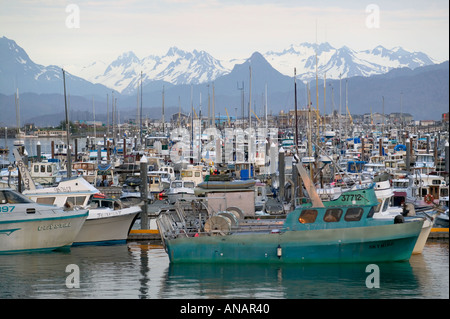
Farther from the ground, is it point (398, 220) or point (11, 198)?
point (11, 198)

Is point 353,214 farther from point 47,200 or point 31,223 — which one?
point 47,200

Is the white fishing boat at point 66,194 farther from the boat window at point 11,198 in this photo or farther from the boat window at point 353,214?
the boat window at point 353,214

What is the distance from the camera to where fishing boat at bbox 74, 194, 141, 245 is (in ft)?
98.8

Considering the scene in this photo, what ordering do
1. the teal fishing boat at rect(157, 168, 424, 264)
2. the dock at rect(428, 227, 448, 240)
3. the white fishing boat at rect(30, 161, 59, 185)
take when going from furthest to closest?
the white fishing boat at rect(30, 161, 59, 185) → the dock at rect(428, 227, 448, 240) → the teal fishing boat at rect(157, 168, 424, 264)

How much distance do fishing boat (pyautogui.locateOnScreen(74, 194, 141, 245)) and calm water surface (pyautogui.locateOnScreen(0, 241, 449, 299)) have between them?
2.40 meters

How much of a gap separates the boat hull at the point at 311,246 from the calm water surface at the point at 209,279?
26cm

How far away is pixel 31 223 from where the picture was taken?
27.7 m

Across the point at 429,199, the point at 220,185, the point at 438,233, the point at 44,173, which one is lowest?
the point at 438,233

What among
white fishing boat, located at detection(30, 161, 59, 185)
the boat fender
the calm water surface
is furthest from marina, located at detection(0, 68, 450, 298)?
white fishing boat, located at detection(30, 161, 59, 185)

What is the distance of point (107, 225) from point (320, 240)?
29.7ft

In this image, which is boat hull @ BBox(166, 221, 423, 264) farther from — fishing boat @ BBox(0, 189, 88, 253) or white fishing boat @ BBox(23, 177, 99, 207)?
white fishing boat @ BBox(23, 177, 99, 207)

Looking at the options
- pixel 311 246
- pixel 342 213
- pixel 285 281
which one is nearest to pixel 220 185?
pixel 311 246

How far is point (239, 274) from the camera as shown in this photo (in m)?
24.7
